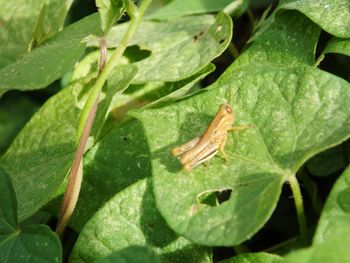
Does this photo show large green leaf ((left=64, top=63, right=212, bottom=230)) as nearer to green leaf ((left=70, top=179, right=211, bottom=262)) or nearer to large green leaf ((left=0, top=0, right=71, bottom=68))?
green leaf ((left=70, top=179, right=211, bottom=262))

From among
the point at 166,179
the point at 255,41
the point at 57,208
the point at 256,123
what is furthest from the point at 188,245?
the point at 255,41

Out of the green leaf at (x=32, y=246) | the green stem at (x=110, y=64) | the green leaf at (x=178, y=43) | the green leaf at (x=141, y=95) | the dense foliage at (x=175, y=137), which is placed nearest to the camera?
the dense foliage at (x=175, y=137)

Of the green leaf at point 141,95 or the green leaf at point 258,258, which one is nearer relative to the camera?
the green leaf at point 258,258

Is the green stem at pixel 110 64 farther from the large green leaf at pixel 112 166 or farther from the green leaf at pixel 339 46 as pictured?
the green leaf at pixel 339 46

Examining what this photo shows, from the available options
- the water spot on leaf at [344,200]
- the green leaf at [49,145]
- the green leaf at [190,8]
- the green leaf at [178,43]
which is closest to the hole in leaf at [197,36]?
the green leaf at [178,43]

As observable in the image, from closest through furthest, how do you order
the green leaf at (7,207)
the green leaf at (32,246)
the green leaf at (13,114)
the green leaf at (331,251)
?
the green leaf at (331,251)
the green leaf at (32,246)
the green leaf at (7,207)
the green leaf at (13,114)

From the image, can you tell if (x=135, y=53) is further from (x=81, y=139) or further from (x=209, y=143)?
(x=209, y=143)

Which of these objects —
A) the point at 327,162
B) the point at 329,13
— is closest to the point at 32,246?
the point at 327,162
